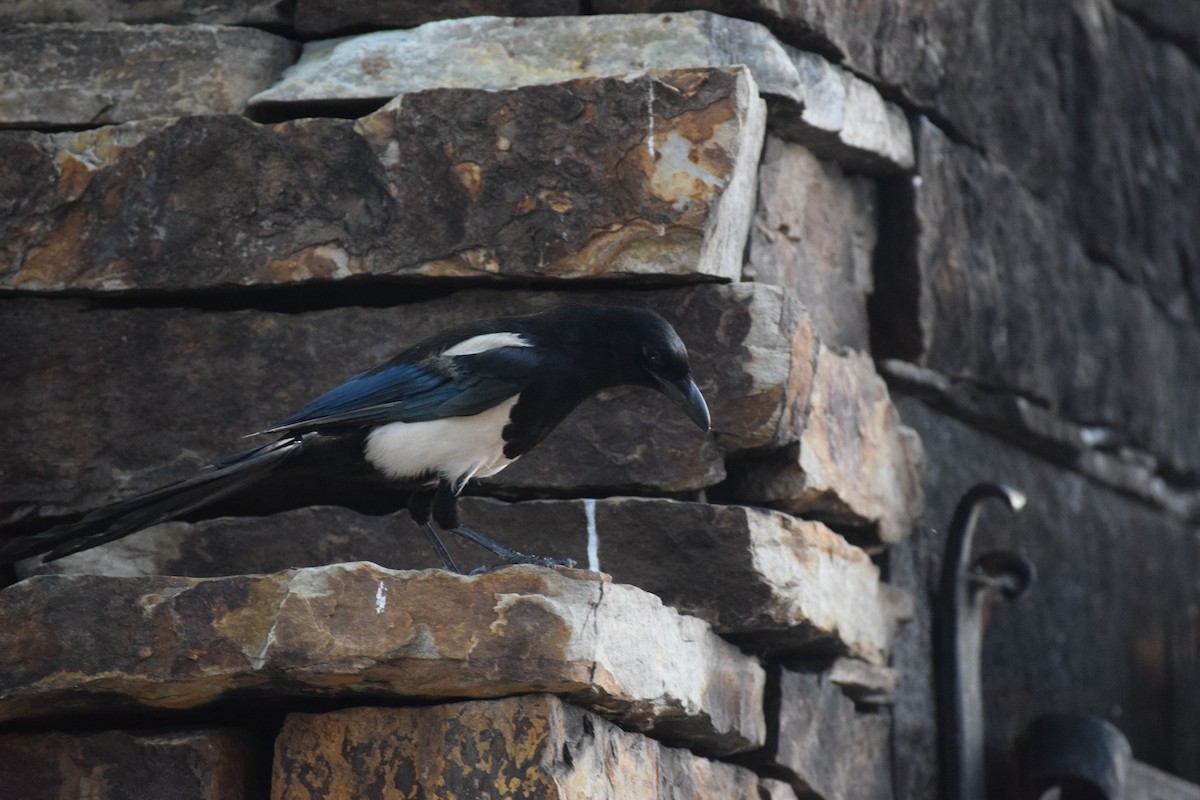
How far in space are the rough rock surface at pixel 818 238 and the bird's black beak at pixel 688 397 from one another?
525mm

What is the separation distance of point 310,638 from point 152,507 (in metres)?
0.43

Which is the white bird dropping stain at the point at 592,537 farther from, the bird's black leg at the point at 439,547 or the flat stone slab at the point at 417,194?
the flat stone slab at the point at 417,194

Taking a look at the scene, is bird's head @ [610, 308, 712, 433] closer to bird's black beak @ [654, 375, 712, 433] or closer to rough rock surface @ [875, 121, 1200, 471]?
bird's black beak @ [654, 375, 712, 433]

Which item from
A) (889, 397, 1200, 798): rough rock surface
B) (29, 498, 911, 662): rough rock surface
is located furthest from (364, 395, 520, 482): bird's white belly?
(889, 397, 1200, 798): rough rock surface

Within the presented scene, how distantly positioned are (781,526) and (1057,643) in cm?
180

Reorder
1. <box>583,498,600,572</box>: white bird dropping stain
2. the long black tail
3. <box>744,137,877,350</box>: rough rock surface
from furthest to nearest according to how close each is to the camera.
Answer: <box>744,137,877,350</box>: rough rock surface → <box>583,498,600,572</box>: white bird dropping stain → the long black tail

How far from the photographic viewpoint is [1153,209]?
229 inches

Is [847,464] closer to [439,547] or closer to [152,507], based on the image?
[439,547]

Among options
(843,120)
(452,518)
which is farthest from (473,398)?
(843,120)

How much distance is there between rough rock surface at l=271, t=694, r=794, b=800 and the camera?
107 inches

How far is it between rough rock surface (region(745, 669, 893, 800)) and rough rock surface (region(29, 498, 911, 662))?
0.85 feet

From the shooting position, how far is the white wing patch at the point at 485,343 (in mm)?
3166

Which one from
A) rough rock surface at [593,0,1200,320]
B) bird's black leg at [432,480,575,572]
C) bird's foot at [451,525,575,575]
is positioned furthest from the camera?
rough rock surface at [593,0,1200,320]

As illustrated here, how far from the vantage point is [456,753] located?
2.75 m
